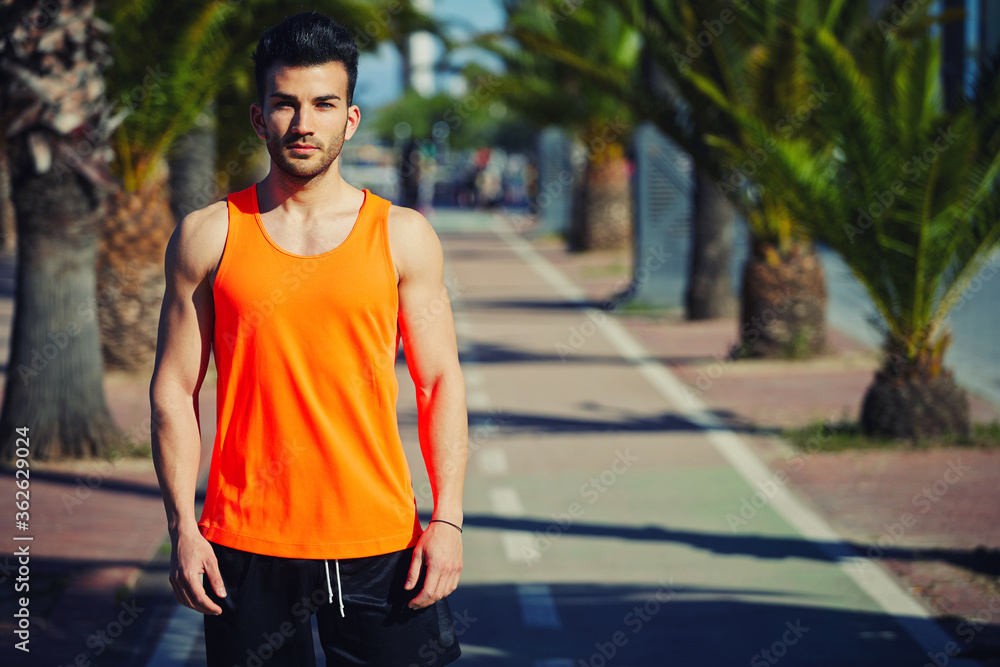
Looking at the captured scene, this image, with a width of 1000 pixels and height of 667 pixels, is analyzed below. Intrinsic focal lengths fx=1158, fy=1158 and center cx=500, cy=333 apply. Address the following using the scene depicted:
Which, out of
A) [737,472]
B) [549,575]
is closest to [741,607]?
[549,575]

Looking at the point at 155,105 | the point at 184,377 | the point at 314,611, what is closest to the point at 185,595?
the point at 314,611

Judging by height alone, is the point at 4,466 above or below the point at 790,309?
below

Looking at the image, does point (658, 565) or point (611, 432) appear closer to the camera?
point (658, 565)

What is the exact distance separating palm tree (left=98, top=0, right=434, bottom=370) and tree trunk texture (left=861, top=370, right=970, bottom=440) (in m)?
6.34

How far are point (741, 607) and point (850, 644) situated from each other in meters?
0.58

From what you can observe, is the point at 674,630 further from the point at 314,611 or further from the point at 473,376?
the point at 473,376

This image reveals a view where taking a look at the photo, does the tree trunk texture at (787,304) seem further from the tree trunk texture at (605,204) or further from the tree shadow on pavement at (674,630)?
the tree trunk texture at (605,204)

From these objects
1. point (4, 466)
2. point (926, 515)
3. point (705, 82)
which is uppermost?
point (705, 82)

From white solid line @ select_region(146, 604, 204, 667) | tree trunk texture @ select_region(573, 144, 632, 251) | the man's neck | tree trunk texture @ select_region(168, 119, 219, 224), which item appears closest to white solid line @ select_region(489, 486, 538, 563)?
white solid line @ select_region(146, 604, 204, 667)

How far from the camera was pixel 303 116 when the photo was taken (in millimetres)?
2469

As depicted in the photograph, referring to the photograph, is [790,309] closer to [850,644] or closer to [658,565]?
[658,565]

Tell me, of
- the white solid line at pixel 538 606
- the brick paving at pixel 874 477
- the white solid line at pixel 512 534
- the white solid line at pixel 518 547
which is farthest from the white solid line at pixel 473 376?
the white solid line at pixel 538 606

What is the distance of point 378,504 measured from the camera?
2559 millimetres

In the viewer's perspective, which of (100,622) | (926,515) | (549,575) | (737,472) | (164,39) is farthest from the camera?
(164,39)
